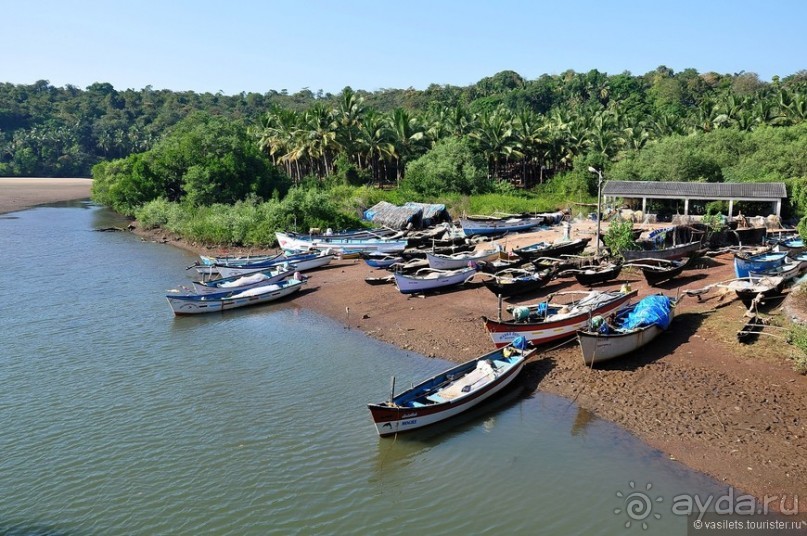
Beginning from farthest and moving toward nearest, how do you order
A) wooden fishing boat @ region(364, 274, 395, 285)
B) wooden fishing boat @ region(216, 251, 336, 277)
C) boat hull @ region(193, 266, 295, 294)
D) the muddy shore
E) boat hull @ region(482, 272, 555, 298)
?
wooden fishing boat @ region(216, 251, 336, 277)
wooden fishing boat @ region(364, 274, 395, 285)
boat hull @ region(193, 266, 295, 294)
boat hull @ region(482, 272, 555, 298)
the muddy shore

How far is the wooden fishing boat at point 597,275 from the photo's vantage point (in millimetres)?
28500

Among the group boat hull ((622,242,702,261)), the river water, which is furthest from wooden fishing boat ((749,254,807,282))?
the river water

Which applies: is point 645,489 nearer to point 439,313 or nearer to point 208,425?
point 208,425

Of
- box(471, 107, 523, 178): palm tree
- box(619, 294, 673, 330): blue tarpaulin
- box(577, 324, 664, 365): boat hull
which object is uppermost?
box(471, 107, 523, 178): palm tree

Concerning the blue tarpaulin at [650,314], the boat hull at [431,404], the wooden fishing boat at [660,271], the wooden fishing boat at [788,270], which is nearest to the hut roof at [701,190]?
the wooden fishing boat at [788,270]

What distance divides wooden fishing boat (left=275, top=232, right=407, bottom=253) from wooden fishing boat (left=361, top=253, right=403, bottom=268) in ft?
8.93

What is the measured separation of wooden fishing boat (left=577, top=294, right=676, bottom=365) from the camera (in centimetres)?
1973

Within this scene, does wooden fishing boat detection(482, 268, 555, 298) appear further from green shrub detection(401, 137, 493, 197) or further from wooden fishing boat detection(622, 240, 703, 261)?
green shrub detection(401, 137, 493, 197)

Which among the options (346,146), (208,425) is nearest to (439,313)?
(208,425)

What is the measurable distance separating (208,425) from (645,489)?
1176cm

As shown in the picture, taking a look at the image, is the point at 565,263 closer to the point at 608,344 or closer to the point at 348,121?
the point at 608,344

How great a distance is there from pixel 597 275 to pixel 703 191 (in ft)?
74.7

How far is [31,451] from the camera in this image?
653 inches

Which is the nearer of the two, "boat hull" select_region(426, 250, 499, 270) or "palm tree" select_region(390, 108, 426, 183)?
"boat hull" select_region(426, 250, 499, 270)
